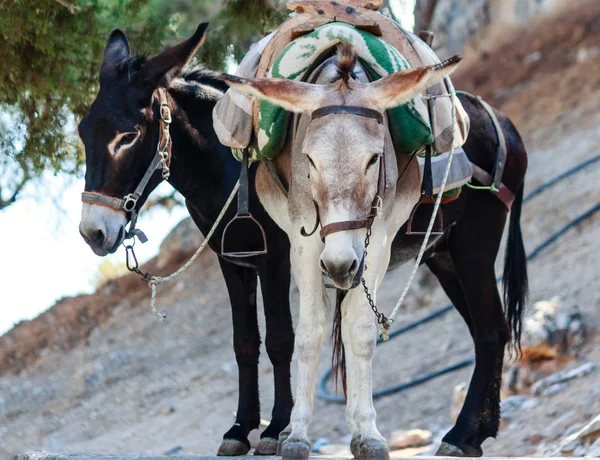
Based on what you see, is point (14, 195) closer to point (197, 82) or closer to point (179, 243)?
point (197, 82)

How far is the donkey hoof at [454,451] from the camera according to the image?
5609 millimetres

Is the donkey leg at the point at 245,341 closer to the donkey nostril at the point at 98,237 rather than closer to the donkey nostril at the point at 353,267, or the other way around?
the donkey nostril at the point at 98,237

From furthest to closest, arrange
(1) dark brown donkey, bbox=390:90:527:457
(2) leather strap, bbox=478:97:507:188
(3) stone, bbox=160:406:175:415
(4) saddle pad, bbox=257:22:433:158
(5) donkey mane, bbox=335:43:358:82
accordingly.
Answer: (3) stone, bbox=160:406:175:415 < (2) leather strap, bbox=478:97:507:188 < (1) dark brown donkey, bbox=390:90:527:457 < (4) saddle pad, bbox=257:22:433:158 < (5) donkey mane, bbox=335:43:358:82

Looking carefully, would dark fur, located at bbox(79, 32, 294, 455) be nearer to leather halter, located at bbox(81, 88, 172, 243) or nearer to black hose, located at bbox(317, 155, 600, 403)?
leather halter, located at bbox(81, 88, 172, 243)

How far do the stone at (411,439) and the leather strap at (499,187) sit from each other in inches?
121

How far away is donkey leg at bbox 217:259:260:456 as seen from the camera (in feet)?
17.9

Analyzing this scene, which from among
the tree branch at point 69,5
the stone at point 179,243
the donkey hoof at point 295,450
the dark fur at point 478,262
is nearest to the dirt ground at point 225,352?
the stone at point 179,243

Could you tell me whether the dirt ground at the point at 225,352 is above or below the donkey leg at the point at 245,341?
above

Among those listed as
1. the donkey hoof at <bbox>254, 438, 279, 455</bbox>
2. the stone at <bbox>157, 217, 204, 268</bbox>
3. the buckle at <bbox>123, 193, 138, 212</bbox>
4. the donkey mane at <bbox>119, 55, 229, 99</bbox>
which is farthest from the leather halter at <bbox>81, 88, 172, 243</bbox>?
the stone at <bbox>157, 217, 204, 268</bbox>

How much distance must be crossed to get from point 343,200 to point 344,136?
0.93ft

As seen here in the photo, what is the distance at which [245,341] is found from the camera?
554cm

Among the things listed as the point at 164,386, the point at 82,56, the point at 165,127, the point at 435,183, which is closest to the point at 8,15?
the point at 82,56

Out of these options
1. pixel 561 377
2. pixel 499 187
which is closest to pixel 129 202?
pixel 499 187

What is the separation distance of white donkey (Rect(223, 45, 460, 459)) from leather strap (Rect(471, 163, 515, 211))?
1513mm
